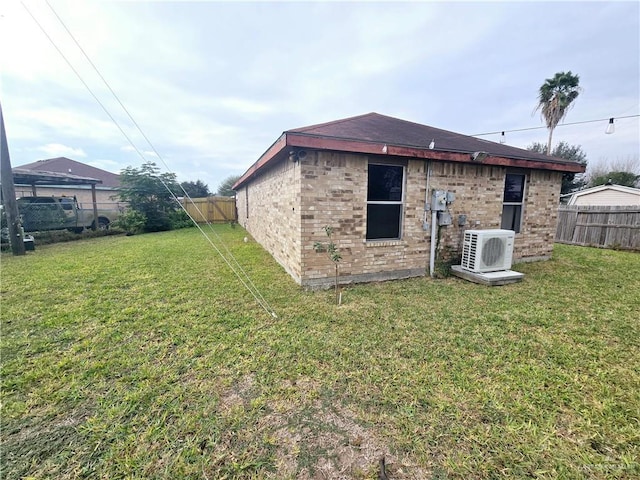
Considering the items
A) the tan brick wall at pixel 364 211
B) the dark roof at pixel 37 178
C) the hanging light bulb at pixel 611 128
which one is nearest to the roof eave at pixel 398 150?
the tan brick wall at pixel 364 211

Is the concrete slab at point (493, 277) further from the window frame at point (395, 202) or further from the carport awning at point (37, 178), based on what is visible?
the carport awning at point (37, 178)

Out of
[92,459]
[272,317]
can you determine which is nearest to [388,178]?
[272,317]

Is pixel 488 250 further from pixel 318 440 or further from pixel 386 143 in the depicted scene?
pixel 318 440

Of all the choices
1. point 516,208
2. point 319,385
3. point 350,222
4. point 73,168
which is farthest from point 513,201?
point 73,168

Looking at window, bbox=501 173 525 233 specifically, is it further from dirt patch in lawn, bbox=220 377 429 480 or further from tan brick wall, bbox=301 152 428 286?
dirt patch in lawn, bbox=220 377 429 480

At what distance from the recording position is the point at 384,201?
17.0 feet

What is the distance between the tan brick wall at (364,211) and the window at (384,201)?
6.0 inches

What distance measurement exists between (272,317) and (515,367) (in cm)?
278

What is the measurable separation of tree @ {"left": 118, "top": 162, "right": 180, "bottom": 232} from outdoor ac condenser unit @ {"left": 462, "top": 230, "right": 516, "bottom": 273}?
1470cm

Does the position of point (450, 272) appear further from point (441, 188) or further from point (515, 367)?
point (515, 367)

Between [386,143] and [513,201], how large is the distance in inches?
160

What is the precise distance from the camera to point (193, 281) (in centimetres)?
522

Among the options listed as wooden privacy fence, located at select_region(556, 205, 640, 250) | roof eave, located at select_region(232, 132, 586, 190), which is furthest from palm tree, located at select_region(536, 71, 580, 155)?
roof eave, located at select_region(232, 132, 586, 190)

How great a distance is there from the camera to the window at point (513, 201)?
633 cm
